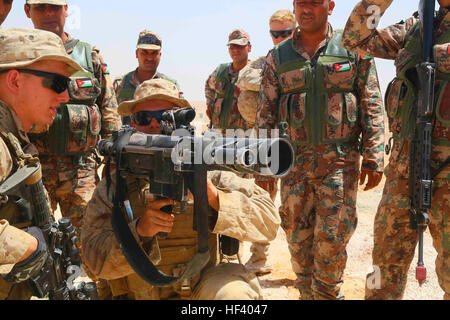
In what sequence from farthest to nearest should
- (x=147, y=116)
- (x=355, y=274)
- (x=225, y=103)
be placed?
(x=225, y=103)
(x=355, y=274)
(x=147, y=116)

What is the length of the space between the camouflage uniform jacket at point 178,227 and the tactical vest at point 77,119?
2004 millimetres

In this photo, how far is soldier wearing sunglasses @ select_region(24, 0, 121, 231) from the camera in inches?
177

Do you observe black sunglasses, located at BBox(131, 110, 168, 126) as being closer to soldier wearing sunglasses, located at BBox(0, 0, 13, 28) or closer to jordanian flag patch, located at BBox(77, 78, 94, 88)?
jordanian flag patch, located at BBox(77, 78, 94, 88)

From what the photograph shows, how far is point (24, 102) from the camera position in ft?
8.02

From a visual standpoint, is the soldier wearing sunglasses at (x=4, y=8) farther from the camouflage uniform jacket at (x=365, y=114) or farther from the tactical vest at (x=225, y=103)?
the tactical vest at (x=225, y=103)

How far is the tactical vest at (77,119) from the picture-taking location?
14.7ft

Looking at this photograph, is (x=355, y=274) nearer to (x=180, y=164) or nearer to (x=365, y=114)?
(x=365, y=114)

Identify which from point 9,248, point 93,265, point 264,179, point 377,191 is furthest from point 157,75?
point 377,191

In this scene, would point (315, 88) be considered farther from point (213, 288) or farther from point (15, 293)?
point (15, 293)

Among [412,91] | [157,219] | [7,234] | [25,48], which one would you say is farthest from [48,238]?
[412,91]

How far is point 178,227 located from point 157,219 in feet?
Answer: 1.27

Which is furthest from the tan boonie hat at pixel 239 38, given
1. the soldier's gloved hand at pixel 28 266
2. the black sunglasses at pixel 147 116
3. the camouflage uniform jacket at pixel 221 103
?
the soldier's gloved hand at pixel 28 266

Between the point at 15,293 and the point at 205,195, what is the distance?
1.19 m

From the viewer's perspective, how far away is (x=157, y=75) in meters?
6.05
